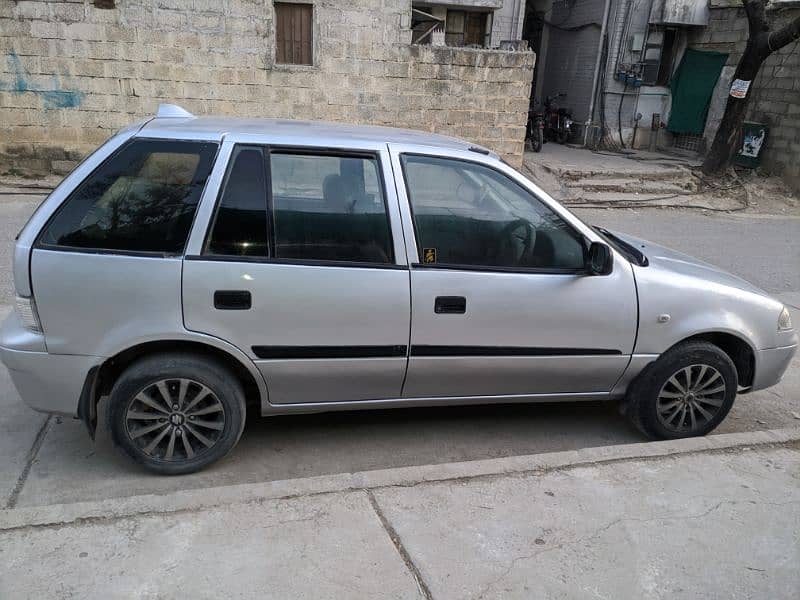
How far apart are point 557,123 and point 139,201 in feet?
50.8

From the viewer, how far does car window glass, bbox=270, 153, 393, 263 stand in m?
3.30

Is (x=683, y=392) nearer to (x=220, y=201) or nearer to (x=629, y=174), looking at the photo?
(x=220, y=201)

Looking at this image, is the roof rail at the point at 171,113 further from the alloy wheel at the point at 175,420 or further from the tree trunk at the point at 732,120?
the tree trunk at the point at 732,120

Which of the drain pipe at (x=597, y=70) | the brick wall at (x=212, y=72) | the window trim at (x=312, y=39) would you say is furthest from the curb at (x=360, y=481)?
the drain pipe at (x=597, y=70)

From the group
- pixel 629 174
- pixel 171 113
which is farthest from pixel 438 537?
pixel 629 174

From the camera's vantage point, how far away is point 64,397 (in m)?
3.22

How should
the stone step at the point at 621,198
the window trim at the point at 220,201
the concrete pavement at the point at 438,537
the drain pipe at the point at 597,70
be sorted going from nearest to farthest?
1. the concrete pavement at the point at 438,537
2. the window trim at the point at 220,201
3. the stone step at the point at 621,198
4. the drain pipe at the point at 597,70

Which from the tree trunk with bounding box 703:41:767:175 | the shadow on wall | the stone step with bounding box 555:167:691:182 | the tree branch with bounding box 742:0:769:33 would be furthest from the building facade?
the shadow on wall

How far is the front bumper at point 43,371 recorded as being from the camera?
3.15 m

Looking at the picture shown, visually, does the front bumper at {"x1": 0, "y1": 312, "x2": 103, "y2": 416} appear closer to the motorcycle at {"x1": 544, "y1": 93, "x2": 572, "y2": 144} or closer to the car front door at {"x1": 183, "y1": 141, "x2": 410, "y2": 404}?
the car front door at {"x1": 183, "y1": 141, "x2": 410, "y2": 404}

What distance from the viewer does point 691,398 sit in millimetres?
3865

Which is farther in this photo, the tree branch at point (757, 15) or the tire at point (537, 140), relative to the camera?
the tire at point (537, 140)

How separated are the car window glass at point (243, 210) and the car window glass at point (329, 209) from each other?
0.22 ft

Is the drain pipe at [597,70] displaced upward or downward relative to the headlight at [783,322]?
upward
